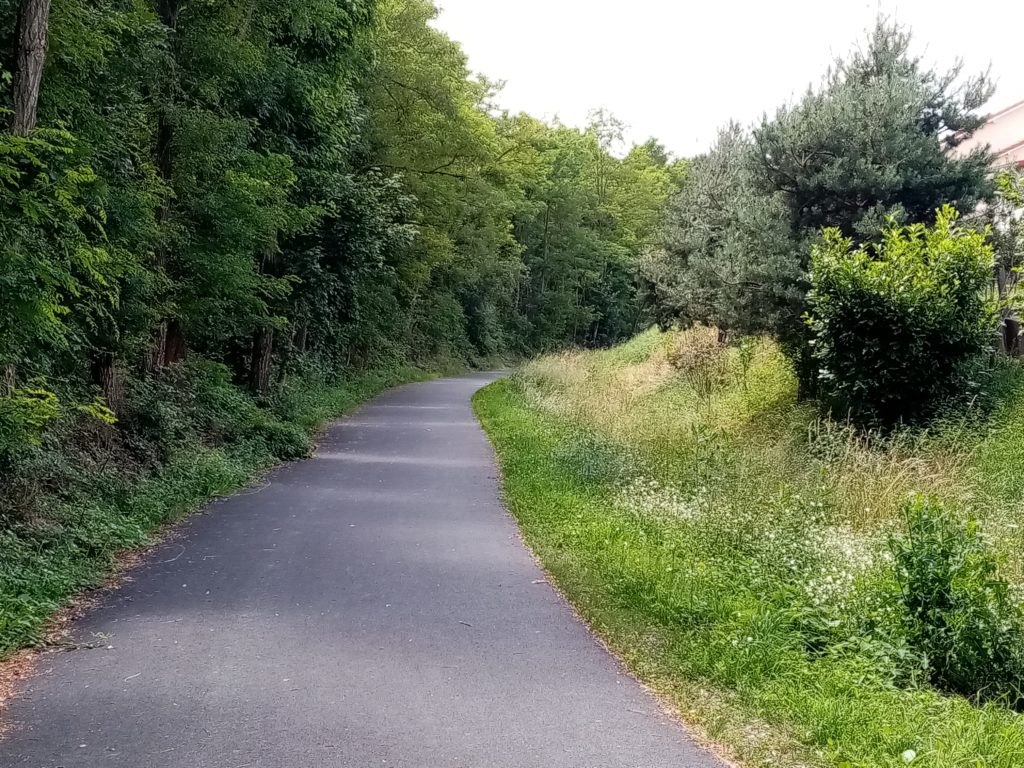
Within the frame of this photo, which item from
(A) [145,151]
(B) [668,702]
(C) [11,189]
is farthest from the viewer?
(A) [145,151]

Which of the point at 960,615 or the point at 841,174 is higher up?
the point at 841,174

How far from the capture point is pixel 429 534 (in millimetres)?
9617

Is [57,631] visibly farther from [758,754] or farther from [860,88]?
[860,88]

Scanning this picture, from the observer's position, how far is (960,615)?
5.55 metres

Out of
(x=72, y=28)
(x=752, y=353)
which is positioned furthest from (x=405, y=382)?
(x=72, y=28)

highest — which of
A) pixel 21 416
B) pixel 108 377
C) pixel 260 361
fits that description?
pixel 260 361

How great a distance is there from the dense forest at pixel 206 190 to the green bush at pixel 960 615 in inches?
272

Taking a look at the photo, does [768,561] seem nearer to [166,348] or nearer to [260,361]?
[166,348]

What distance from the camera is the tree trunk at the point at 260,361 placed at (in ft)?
62.6

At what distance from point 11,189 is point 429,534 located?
534 cm

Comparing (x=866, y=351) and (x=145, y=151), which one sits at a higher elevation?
(x=145, y=151)

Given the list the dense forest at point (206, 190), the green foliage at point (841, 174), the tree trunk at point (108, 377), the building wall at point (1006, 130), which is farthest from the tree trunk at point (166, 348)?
the building wall at point (1006, 130)

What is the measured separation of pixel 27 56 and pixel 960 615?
892 centimetres

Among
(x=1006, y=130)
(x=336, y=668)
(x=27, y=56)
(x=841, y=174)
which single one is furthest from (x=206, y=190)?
(x=1006, y=130)
